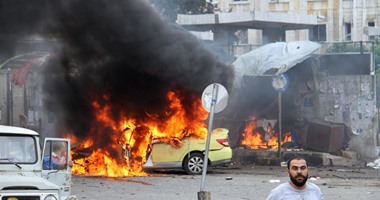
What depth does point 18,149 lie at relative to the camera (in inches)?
478

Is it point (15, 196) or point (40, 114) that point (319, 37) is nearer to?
point (40, 114)

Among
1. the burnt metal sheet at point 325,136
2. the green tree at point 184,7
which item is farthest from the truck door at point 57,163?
the green tree at point 184,7

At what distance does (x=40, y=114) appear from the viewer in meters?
32.6

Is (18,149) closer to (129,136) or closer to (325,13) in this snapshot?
(129,136)

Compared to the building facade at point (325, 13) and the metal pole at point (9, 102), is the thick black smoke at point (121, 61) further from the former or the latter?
the building facade at point (325, 13)

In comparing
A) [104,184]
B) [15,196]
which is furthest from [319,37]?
[15,196]

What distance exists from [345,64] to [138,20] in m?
8.57

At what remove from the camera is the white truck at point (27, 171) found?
36.4 feet

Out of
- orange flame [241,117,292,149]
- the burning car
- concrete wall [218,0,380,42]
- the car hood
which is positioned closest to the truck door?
the car hood

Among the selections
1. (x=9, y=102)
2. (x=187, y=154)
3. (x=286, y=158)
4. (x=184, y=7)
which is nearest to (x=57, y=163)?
(x=187, y=154)

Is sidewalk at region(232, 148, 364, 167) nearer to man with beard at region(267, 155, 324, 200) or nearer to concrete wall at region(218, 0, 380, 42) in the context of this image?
man with beard at region(267, 155, 324, 200)

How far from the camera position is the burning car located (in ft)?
74.4

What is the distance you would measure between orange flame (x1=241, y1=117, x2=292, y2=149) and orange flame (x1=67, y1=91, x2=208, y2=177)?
5235mm

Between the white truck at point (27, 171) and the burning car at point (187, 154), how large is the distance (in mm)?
9771
